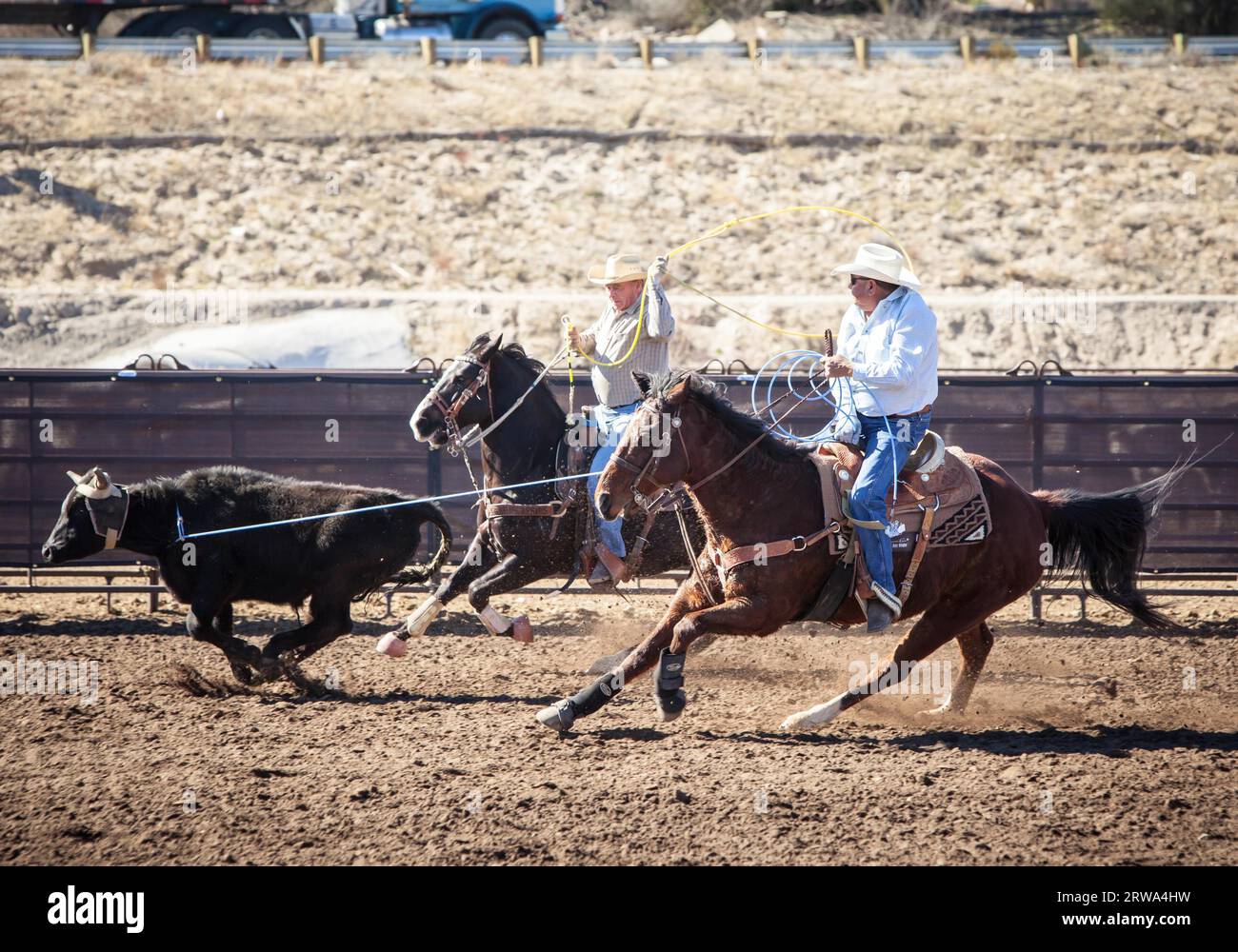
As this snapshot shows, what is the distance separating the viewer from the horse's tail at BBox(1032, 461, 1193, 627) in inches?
300

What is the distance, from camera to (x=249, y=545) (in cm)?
820

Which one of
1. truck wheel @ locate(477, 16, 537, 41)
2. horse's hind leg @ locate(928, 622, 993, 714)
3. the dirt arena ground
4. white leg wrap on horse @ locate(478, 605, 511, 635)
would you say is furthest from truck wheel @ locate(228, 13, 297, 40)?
horse's hind leg @ locate(928, 622, 993, 714)

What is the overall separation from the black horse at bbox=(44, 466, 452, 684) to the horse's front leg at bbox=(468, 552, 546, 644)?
Answer: 587 mm

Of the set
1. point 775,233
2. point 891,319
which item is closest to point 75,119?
point 775,233

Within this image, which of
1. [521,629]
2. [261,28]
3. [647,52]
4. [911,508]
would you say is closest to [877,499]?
[911,508]

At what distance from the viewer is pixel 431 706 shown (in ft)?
25.8

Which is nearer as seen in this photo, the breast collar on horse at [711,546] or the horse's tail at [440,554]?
the breast collar on horse at [711,546]

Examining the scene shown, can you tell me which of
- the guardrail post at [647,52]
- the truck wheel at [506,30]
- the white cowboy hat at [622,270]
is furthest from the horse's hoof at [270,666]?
the truck wheel at [506,30]

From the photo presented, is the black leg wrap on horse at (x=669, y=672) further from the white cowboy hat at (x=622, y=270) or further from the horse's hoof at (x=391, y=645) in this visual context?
the white cowboy hat at (x=622, y=270)

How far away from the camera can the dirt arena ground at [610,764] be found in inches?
212

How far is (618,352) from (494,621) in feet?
6.51

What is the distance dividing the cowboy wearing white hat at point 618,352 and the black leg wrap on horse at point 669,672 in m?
1.76

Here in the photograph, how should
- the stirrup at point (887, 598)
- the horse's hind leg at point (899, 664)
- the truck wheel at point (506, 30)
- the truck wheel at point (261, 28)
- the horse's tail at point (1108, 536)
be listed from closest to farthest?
1. the stirrup at point (887, 598)
2. the horse's hind leg at point (899, 664)
3. the horse's tail at point (1108, 536)
4. the truck wheel at point (261, 28)
5. the truck wheel at point (506, 30)

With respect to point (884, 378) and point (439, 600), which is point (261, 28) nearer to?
point (439, 600)
